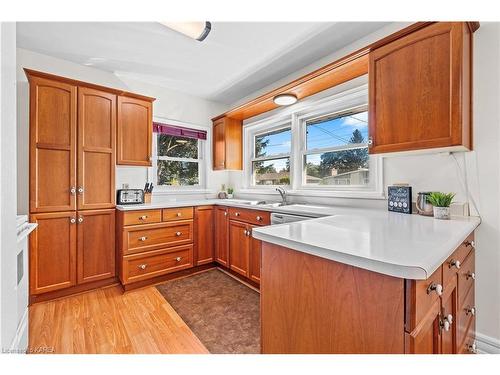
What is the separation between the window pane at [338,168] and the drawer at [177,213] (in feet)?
5.04

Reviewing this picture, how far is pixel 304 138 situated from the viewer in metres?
2.83

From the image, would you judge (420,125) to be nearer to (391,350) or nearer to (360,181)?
(360,181)

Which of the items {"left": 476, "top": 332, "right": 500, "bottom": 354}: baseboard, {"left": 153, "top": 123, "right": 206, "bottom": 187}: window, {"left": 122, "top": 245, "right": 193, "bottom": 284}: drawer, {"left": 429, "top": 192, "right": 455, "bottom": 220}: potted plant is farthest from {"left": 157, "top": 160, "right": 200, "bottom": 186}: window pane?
{"left": 476, "top": 332, "right": 500, "bottom": 354}: baseboard

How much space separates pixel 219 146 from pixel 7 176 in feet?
9.76

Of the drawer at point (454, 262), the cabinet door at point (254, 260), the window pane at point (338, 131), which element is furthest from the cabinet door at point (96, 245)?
the drawer at point (454, 262)

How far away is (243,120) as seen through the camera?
361cm

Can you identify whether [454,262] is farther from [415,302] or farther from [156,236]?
[156,236]

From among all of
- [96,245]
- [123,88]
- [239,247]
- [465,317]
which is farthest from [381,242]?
[123,88]

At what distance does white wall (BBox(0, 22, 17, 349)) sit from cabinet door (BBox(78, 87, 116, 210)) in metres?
1.89

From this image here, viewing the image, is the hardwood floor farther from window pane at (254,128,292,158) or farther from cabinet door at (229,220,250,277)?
window pane at (254,128,292,158)

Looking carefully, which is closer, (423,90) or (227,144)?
(423,90)

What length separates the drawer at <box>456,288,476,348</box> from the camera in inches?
43.8

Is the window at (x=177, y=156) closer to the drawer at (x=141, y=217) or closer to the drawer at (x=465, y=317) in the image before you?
the drawer at (x=141, y=217)
